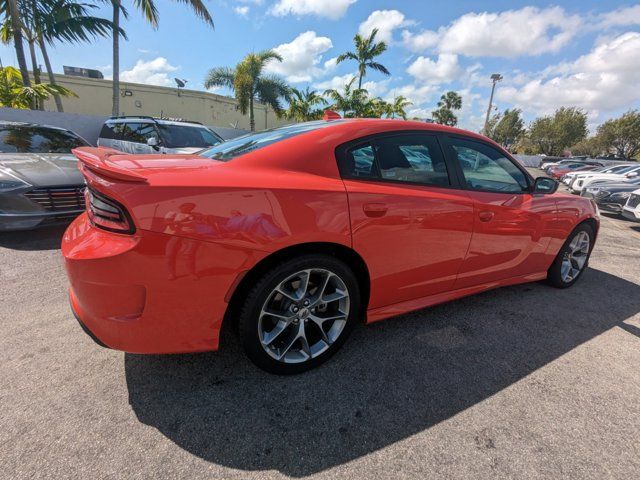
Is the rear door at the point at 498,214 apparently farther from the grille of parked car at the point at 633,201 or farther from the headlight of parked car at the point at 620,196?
the headlight of parked car at the point at 620,196

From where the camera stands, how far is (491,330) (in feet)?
8.79

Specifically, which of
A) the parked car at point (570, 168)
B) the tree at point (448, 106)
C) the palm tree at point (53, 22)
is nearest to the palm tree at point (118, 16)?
the palm tree at point (53, 22)

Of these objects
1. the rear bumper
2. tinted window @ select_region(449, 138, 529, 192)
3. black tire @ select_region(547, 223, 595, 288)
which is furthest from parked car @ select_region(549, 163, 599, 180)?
the rear bumper

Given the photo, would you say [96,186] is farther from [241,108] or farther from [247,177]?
[241,108]

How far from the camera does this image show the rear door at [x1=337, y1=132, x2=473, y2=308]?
2.02 m

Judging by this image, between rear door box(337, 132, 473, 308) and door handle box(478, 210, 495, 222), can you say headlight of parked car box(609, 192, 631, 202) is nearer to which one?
door handle box(478, 210, 495, 222)

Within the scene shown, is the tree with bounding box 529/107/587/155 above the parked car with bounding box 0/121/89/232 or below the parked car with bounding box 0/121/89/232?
above

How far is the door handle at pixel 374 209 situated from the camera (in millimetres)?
1980

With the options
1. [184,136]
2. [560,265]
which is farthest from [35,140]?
[560,265]

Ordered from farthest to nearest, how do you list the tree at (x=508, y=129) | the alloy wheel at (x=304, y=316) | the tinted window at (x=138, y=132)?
1. the tree at (x=508, y=129)
2. the tinted window at (x=138, y=132)
3. the alloy wheel at (x=304, y=316)

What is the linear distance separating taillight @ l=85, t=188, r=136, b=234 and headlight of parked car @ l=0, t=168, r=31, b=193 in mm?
3198

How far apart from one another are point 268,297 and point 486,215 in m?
1.79

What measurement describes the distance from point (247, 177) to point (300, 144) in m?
0.44

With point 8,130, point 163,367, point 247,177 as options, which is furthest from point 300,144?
point 8,130
